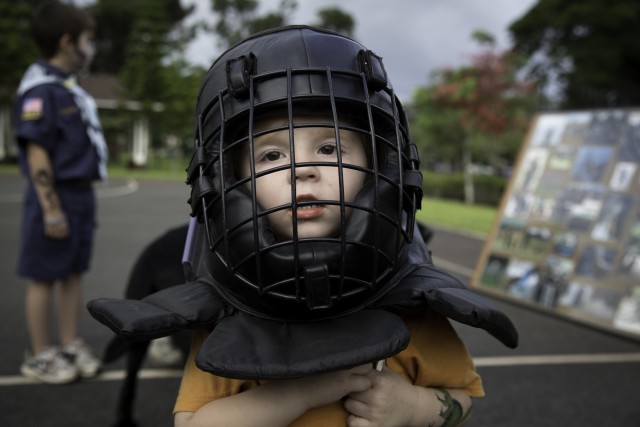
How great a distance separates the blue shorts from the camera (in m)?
3.10

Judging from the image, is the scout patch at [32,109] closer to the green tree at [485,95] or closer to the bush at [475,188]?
the bush at [475,188]

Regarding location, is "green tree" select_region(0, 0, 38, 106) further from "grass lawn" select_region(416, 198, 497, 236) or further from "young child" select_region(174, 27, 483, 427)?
"young child" select_region(174, 27, 483, 427)

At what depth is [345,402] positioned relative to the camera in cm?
124

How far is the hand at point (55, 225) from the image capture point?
304 centimetres

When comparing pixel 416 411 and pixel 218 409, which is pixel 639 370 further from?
pixel 218 409

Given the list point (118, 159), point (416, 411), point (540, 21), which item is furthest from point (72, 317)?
point (118, 159)

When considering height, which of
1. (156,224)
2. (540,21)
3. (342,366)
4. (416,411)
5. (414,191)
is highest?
(540,21)

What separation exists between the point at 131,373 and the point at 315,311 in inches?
65.0

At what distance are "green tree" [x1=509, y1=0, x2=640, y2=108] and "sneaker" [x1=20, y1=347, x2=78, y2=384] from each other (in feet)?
56.0

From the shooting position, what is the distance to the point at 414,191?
116cm

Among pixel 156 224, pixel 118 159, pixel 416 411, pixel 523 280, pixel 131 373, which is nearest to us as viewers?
pixel 416 411

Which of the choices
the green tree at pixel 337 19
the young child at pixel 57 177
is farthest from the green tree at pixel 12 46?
the green tree at pixel 337 19

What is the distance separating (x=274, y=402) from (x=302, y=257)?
34 centimetres

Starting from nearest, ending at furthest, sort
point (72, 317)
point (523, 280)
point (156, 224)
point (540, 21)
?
point (72, 317)
point (523, 280)
point (156, 224)
point (540, 21)
